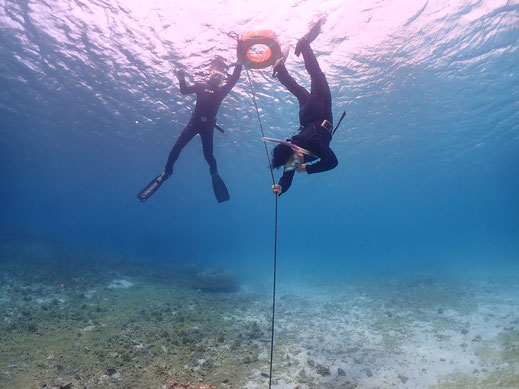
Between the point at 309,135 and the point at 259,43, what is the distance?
2881 mm

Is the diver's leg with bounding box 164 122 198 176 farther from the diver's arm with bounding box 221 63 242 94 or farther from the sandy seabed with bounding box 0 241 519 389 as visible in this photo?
the sandy seabed with bounding box 0 241 519 389

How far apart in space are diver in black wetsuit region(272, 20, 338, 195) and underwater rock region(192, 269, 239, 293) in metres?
12.9

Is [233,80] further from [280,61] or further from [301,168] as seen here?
[301,168]

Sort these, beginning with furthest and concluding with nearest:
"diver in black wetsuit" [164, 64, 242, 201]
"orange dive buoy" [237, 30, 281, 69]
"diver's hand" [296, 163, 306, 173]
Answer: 1. "diver in black wetsuit" [164, 64, 242, 201]
2. "orange dive buoy" [237, 30, 281, 69]
3. "diver's hand" [296, 163, 306, 173]

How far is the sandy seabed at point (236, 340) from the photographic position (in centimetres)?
600

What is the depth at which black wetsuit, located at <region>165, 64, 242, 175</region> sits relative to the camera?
8.88 m

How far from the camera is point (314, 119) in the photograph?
584cm

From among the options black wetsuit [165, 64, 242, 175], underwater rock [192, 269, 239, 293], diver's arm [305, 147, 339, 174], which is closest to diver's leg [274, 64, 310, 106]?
diver's arm [305, 147, 339, 174]

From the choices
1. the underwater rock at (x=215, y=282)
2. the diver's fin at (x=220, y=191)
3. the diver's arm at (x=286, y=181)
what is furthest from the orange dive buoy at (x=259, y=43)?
the underwater rock at (x=215, y=282)

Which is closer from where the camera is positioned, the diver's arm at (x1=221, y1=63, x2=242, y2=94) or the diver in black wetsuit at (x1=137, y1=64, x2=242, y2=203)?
the diver's arm at (x1=221, y1=63, x2=242, y2=94)

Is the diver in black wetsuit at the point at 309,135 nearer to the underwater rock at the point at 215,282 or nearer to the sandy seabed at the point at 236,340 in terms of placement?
the sandy seabed at the point at 236,340

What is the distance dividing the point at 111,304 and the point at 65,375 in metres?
5.28

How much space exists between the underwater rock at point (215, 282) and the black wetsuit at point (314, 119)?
12.9m

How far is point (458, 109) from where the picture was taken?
67.3 ft
